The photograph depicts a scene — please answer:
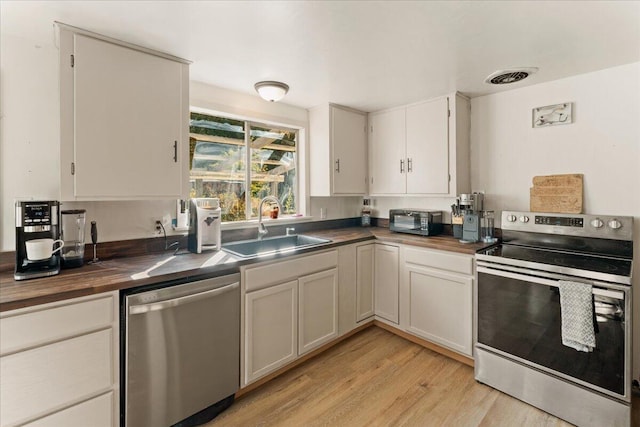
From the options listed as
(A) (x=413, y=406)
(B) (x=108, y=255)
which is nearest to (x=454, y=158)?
(A) (x=413, y=406)

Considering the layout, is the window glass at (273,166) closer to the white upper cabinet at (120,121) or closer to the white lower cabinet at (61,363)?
the white upper cabinet at (120,121)

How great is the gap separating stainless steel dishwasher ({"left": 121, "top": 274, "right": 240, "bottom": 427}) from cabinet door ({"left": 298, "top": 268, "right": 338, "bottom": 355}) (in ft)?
1.76

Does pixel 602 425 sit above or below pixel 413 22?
below

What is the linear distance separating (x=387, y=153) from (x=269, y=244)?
1.54m

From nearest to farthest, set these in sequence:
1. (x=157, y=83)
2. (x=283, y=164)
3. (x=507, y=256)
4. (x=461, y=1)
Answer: (x=461, y=1), (x=157, y=83), (x=507, y=256), (x=283, y=164)

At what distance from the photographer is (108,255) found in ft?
6.27

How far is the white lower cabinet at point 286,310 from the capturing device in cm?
192

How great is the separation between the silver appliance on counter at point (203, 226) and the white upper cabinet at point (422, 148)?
177 centimetres

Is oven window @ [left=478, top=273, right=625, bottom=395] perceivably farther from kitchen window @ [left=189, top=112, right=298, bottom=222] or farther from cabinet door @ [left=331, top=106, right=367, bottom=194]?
kitchen window @ [left=189, top=112, right=298, bottom=222]

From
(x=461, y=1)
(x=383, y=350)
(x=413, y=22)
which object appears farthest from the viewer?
(x=383, y=350)

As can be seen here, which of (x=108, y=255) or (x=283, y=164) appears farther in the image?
(x=283, y=164)

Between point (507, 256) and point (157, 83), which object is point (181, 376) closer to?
point (157, 83)

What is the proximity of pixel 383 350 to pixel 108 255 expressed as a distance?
2.19m

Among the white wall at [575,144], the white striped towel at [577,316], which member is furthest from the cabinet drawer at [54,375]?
the white wall at [575,144]
